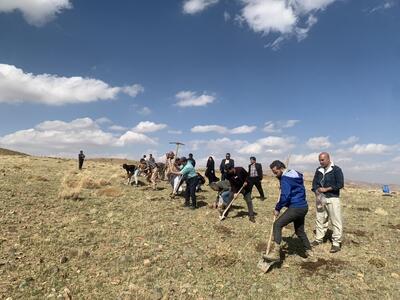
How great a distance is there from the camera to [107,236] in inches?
458

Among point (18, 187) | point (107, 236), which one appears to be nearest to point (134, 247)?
point (107, 236)

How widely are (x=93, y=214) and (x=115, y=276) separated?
20.1 feet

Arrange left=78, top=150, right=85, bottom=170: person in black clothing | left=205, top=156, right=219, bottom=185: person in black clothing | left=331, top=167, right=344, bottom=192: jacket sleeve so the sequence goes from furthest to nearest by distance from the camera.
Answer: left=78, top=150, right=85, bottom=170: person in black clothing < left=205, top=156, right=219, bottom=185: person in black clothing < left=331, top=167, right=344, bottom=192: jacket sleeve

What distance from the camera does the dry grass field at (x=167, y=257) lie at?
826 cm

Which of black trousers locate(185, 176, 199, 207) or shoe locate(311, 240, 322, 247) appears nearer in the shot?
shoe locate(311, 240, 322, 247)

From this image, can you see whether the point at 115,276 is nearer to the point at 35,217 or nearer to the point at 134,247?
the point at 134,247

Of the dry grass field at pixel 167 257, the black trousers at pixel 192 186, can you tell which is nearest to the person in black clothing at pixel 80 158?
the dry grass field at pixel 167 257

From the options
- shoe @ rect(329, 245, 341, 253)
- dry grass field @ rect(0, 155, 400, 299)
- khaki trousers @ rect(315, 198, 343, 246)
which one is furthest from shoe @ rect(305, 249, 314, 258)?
khaki trousers @ rect(315, 198, 343, 246)

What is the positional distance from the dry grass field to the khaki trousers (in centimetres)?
42

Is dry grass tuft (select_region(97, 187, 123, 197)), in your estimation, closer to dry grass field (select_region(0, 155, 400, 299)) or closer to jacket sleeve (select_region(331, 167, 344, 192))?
dry grass field (select_region(0, 155, 400, 299))

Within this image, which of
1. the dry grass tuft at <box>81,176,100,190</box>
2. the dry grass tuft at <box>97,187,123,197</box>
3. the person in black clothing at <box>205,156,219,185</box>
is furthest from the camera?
the person in black clothing at <box>205,156,219,185</box>

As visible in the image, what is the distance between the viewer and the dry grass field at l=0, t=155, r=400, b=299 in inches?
325

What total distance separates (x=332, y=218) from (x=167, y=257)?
4.83 meters

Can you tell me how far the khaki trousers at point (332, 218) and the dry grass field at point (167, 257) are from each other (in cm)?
42
